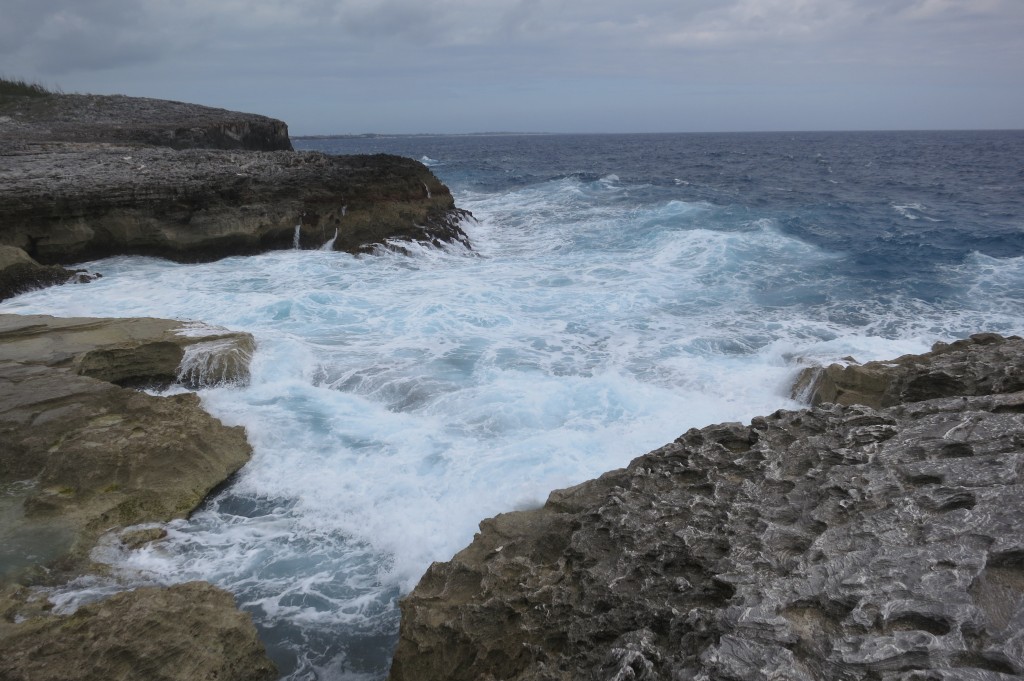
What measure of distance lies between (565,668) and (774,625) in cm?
98

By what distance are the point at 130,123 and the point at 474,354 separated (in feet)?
74.6

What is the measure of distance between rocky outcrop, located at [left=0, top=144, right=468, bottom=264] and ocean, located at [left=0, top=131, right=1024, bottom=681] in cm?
67

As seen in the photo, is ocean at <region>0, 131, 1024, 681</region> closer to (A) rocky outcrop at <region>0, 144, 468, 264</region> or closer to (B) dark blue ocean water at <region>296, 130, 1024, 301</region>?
(B) dark blue ocean water at <region>296, 130, 1024, 301</region>

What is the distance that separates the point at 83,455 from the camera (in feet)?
18.9

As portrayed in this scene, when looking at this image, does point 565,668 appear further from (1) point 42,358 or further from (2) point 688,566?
(1) point 42,358

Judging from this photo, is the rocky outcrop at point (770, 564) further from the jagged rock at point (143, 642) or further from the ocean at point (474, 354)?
the ocean at point (474, 354)

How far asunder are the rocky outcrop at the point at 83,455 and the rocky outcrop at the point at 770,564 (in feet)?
9.59

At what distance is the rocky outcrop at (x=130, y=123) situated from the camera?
22406 millimetres

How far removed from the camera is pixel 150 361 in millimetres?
8086

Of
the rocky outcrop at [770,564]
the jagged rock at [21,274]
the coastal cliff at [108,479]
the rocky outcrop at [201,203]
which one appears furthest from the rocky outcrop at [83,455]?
the rocky outcrop at [201,203]

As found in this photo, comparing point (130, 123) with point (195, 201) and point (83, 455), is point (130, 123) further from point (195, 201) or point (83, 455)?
point (83, 455)

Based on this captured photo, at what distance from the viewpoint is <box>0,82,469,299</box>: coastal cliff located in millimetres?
13219

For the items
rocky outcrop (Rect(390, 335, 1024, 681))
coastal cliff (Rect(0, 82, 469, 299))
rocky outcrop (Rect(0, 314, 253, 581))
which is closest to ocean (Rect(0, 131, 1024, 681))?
rocky outcrop (Rect(0, 314, 253, 581))

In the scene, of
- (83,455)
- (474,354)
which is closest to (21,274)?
(83,455)
